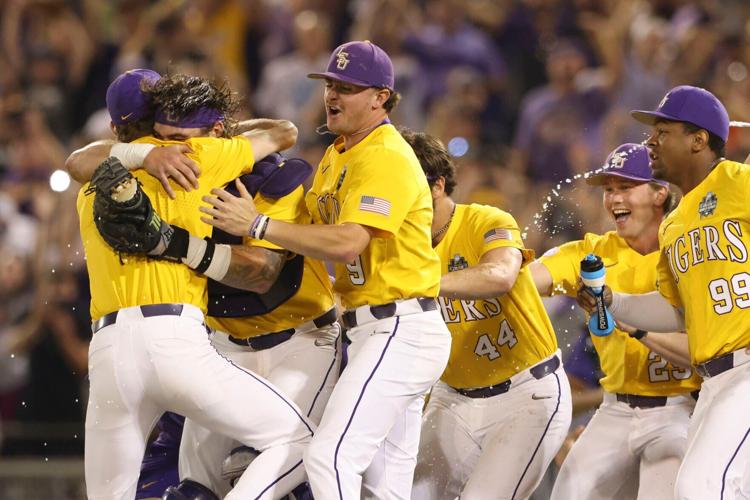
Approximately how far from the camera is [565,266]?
244 inches

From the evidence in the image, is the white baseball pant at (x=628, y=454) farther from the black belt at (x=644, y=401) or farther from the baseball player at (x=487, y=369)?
the baseball player at (x=487, y=369)

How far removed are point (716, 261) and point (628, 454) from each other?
50.8 inches

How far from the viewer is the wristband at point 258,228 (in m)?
4.79

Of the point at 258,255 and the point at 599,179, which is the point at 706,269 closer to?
the point at 599,179

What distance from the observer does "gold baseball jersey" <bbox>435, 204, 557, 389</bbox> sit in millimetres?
5801

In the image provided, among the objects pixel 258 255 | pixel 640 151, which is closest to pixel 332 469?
pixel 258 255

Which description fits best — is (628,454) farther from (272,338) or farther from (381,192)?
(381,192)

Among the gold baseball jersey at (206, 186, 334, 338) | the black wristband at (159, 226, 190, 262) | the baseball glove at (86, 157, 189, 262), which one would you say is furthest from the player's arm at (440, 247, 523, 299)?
the baseball glove at (86, 157, 189, 262)

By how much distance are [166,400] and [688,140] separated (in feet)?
8.64

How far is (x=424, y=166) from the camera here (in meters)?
5.75

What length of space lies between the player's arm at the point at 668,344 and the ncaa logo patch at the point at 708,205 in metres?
0.79

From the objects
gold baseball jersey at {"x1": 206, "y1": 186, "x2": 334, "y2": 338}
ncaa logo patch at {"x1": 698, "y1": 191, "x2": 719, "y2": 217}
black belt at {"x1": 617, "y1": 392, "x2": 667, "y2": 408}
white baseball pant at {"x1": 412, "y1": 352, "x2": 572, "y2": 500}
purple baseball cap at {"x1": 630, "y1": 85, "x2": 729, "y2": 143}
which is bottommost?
white baseball pant at {"x1": 412, "y1": 352, "x2": 572, "y2": 500}

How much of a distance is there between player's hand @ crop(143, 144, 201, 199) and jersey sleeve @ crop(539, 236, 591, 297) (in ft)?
7.17

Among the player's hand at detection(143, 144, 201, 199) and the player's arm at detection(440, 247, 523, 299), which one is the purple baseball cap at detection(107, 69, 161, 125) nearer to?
the player's hand at detection(143, 144, 201, 199)
